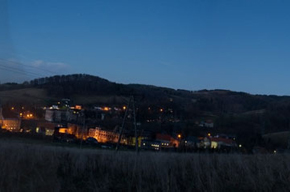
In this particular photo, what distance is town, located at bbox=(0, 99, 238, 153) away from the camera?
33.2 meters

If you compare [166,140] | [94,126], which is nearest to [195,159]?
[166,140]

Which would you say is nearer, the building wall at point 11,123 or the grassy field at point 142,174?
the grassy field at point 142,174

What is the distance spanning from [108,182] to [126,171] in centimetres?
83

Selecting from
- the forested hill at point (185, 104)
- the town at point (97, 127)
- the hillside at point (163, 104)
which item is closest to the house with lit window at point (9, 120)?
the town at point (97, 127)

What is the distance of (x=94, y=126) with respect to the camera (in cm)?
4241

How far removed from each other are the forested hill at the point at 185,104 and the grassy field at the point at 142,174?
99.5ft

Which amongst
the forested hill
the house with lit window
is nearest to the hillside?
the forested hill

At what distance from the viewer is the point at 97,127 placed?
41.2 m

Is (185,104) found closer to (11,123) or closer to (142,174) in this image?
(11,123)

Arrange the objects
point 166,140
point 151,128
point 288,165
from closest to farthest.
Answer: point 288,165 → point 166,140 → point 151,128

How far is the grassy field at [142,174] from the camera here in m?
4.93

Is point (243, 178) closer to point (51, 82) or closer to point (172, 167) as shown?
point (172, 167)

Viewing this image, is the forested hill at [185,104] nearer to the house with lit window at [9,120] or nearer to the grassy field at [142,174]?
the house with lit window at [9,120]

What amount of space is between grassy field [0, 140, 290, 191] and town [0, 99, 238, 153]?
75.1 feet
